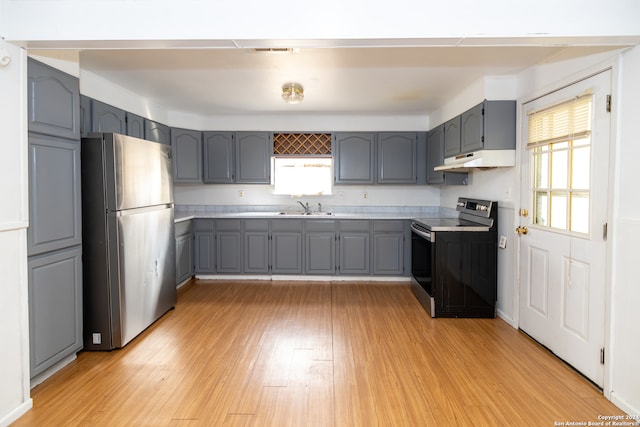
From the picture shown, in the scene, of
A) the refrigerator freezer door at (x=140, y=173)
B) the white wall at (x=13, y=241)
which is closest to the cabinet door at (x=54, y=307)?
the white wall at (x=13, y=241)

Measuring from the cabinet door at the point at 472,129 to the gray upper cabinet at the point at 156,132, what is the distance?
329 cm

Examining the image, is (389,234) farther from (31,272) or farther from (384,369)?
(31,272)

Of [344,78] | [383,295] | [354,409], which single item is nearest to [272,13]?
[344,78]

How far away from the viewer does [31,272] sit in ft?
7.06

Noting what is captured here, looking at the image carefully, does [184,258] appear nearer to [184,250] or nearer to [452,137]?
[184,250]

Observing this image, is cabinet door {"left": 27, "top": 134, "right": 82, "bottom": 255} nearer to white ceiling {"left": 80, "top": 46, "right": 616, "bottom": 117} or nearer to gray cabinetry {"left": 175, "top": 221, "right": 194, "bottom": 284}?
white ceiling {"left": 80, "top": 46, "right": 616, "bottom": 117}

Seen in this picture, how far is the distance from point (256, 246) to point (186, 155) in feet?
4.83

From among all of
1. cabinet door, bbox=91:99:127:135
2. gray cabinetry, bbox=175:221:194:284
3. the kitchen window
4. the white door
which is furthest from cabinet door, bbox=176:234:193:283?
the kitchen window

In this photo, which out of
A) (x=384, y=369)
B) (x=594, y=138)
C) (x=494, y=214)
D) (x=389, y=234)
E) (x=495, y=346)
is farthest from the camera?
(x=389, y=234)

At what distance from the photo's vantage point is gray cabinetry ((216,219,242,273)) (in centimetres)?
481

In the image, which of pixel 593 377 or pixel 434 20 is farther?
pixel 593 377

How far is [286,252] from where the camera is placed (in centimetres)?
480

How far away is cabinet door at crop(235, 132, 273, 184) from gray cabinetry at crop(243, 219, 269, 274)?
61 centimetres

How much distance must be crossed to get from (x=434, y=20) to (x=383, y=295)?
10.0 ft
